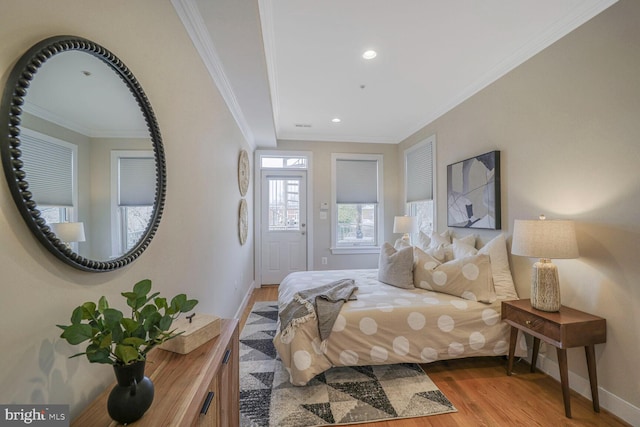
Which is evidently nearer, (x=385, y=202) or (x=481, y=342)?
(x=481, y=342)

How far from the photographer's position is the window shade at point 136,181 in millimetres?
998

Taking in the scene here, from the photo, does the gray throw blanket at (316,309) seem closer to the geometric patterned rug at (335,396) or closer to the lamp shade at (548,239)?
the geometric patterned rug at (335,396)

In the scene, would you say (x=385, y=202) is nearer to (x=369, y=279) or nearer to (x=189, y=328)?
(x=369, y=279)

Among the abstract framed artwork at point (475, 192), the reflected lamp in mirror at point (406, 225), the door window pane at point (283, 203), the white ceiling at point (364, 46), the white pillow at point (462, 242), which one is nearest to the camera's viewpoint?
the white ceiling at point (364, 46)

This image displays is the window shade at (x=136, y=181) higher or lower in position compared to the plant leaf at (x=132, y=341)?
higher

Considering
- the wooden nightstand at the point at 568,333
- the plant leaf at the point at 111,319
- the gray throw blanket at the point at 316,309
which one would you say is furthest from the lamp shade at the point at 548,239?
the plant leaf at the point at 111,319

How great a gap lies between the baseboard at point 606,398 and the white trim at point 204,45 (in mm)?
3513

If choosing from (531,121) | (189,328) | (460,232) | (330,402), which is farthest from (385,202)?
(189,328)

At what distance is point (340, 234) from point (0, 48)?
4.54m

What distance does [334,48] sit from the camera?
7.53 ft

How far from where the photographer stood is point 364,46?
2.27 metres

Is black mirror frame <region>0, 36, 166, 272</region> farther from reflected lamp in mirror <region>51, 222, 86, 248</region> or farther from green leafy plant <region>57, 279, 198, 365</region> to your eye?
green leafy plant <region>57, 279, 198, 365</region>

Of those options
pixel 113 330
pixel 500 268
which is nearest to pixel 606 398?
pixel 500 268

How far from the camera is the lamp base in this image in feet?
6.09
